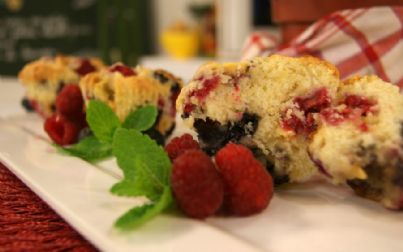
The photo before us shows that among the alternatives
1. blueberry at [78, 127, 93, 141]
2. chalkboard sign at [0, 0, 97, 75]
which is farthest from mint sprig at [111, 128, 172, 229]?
chalkboard sign at [0, 0, 97, 75]

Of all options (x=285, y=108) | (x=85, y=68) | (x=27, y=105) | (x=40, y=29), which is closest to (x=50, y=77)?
(x=85, y=68)

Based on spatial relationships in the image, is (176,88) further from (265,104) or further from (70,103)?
(265,104)

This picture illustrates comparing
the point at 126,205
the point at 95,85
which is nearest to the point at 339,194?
the point at 126,205

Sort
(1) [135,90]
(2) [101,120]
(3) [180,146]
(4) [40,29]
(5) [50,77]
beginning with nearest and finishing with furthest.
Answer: (3) [180,146] < (2) [101,120] < (1) [135,90] < (5) [50,77] < (4) [40,29]

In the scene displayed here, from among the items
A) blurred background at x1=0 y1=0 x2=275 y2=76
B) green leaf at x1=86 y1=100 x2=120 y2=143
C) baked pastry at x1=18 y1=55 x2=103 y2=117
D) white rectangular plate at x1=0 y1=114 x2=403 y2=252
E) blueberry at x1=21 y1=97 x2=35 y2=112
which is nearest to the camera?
white rectangular plate at x1=0 y1=114 x2=403 y2=252

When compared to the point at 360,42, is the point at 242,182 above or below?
below

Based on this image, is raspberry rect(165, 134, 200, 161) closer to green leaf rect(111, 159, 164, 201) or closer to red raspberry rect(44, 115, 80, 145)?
green leaf rect(111, 159, 164, 201)
